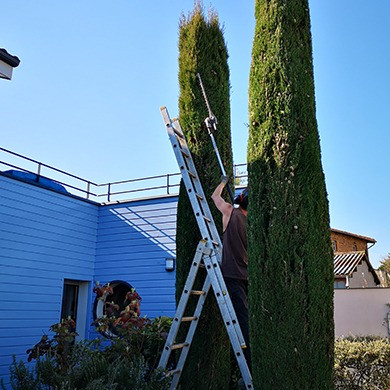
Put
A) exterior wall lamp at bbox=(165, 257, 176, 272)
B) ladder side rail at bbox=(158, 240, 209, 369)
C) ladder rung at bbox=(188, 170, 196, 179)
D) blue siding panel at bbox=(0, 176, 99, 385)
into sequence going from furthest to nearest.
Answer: exterior wall lamp at bbox=(165, 257, 176, 272) → blue siding panel at bbox=(0, 176, 99, 385) → ladder rung at bbox=(188, 170, 196, 179) → ladder side rail at bbox=(158, 240, 209, 369)

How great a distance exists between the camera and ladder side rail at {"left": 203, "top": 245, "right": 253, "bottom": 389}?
307cm

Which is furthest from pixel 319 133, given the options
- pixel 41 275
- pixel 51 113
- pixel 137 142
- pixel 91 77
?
pixel 41 275

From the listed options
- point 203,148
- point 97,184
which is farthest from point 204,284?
point 97,184

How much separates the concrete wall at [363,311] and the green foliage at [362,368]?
5.03 meters

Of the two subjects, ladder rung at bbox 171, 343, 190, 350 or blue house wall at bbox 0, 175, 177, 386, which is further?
blue house wall at bbox 0, 175, 177, 386

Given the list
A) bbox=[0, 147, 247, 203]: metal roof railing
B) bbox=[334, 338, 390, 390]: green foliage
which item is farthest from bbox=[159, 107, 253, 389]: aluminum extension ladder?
bbox=[0, 147, 247, 203]: metal roof railing

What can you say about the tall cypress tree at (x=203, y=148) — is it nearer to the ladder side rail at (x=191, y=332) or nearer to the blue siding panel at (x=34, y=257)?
the ladder side rail at (x=191, y=332)


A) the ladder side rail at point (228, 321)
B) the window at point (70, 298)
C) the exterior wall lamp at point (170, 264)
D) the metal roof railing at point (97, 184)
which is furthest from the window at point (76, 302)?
the ladder side rail at point (228, 321)

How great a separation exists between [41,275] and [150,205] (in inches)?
100

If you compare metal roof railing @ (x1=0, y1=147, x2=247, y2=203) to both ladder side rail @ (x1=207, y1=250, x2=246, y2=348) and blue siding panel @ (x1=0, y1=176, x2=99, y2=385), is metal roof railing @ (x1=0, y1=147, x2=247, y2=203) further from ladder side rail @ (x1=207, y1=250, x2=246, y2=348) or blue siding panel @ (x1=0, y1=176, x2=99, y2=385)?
ladder side rail @ (x1=207, y1=250, x2=246, y2=348)

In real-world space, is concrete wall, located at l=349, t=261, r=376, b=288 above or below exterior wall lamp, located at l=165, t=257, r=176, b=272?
above

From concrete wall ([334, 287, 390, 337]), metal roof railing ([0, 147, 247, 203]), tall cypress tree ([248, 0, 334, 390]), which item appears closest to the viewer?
tall cypress tree ([248, 0, 334, 390])

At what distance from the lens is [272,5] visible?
3.30 m

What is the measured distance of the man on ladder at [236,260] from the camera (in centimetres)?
351
